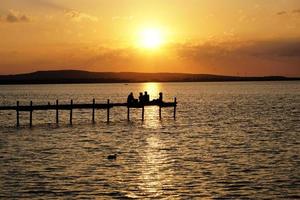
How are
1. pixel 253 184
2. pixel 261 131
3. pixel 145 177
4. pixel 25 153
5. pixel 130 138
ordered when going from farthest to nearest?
pixel 261 131 → pixel 130 138 → pixel 25 153 → pixel 145 177 → pixel 253 184

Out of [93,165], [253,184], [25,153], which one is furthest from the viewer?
[25,153]

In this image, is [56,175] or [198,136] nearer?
[56,175]

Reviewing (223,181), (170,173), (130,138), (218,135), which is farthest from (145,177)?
(218,135)

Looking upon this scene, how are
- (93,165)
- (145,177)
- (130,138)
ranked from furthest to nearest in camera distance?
(130,138) < (93,165) < (145,177)

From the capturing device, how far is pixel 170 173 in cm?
3203

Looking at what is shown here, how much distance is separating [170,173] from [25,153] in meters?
13.3

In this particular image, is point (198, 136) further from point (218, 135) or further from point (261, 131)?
point (261, 131)

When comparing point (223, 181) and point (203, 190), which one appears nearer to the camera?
point (203, 190)

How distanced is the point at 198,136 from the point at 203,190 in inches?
1017

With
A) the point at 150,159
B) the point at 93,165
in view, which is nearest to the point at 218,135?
the point at 150,159

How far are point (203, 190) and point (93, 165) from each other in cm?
940

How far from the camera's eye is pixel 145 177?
30.9 m

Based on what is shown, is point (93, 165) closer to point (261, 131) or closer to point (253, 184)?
point (253, 184)

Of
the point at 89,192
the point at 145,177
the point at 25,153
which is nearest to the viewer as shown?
the point at 89,192
